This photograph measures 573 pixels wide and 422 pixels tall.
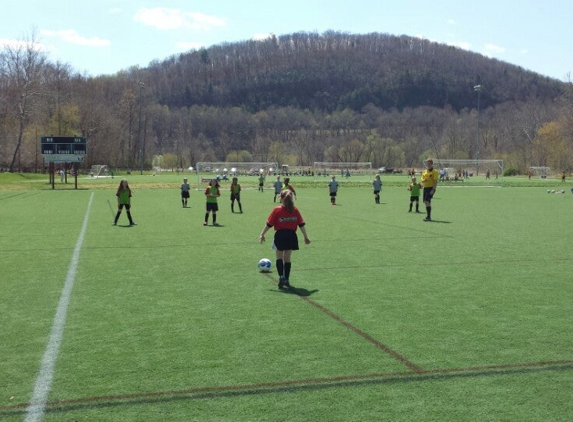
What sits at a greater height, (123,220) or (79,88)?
(79,88)

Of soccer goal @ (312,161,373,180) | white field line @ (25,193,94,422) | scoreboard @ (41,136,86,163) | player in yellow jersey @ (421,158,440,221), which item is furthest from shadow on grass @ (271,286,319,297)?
soccer goal @ (312,161,373,180)

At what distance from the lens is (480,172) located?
313 ft

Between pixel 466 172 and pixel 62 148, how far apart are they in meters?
53.3

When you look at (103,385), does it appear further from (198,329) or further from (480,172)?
(480,172)

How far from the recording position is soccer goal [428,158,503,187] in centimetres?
7019

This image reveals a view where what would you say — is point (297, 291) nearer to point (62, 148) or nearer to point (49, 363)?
point (49, 363)

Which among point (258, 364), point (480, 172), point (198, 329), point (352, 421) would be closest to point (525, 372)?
point (352, 421)

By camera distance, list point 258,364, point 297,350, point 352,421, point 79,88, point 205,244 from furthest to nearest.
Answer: point 79,88 → point 205,244 → point 297,350 → point 258,364 → point 352,421

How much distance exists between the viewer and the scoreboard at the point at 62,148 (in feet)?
172

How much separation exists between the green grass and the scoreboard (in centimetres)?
3975

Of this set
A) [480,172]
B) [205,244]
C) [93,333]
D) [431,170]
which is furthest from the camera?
[480,172]

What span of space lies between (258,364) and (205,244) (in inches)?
397

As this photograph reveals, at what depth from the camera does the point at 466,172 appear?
276ft

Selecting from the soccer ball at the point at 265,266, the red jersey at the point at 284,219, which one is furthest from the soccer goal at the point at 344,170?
the red jersey at the point at 284,219
